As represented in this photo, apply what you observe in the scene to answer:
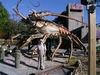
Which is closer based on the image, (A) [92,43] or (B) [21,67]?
(A) [92,43]

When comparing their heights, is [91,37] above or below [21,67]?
above

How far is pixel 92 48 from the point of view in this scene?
6.34 metres

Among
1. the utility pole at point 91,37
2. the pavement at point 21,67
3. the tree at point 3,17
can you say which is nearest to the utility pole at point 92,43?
the utility pole at point 91,37

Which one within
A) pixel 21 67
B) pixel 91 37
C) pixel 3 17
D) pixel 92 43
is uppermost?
pixel 3 17

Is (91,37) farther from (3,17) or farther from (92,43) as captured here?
(3,17)

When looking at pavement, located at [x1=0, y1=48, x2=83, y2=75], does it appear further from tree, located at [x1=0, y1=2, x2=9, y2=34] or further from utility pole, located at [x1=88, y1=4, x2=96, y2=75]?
tree, located at [x1=0, y1=2, x2=9, y2=34]

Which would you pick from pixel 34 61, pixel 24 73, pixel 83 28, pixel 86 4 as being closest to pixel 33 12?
pixel 34 61

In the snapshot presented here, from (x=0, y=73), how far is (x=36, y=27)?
16.8 feet

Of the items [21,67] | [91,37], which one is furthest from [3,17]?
[91,37]

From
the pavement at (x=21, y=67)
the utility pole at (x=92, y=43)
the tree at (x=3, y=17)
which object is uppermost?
the tree at (x=3, y=17)

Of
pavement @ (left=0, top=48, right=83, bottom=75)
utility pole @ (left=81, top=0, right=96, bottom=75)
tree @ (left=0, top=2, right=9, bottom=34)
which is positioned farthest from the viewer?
tree @ (left=0, top=2, right=9, bottom=34)

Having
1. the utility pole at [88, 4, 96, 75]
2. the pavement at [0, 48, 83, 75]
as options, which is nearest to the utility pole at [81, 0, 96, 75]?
the utility pole at [88, 4, 96, 75]

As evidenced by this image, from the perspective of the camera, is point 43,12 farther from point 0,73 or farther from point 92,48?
point 92,48

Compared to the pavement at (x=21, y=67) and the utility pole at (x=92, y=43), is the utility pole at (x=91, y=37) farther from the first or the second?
the pavement at (x=21, y=67)
